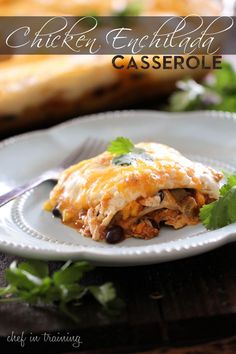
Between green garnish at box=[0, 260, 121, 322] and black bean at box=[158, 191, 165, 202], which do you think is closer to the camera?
green garnish at box=[0, 260, 121, 322]

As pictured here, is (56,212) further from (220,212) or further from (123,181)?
(220,212)

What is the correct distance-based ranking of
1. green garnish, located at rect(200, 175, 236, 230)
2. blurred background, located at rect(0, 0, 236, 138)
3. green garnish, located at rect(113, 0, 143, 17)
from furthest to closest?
green garnish, located at rect(113, 0, 143, 17) → blurred background, located at rect(0, 0, 236, 138) → green garnish, located at rect(200, 175, 236, 230)

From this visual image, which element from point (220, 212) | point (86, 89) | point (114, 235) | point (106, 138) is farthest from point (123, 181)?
point (86, 89)

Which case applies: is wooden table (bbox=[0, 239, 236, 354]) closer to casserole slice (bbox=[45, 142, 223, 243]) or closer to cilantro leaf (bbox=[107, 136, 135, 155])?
casserole slice (bbox=[45, 142, 223, 243])

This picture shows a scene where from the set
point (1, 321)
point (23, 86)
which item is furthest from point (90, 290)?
point (23, 86)

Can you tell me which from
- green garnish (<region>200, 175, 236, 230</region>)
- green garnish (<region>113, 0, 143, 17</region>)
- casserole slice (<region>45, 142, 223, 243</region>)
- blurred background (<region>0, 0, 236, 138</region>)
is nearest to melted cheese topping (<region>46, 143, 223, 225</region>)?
casserole slice (<region>45, 142, 223, 243</region>)

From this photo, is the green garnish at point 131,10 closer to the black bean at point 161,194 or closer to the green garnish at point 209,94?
the green garnish at point 209,94

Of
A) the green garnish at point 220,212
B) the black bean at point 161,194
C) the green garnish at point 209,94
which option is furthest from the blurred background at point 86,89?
the green garnish at point 220,212

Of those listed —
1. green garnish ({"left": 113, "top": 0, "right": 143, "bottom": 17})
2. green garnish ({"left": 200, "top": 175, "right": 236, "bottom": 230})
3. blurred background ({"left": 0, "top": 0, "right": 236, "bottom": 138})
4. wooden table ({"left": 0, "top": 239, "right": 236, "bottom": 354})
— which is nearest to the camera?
wooden table ({"left": 0, "top": 239, "right": 236, "bottom": 354})
